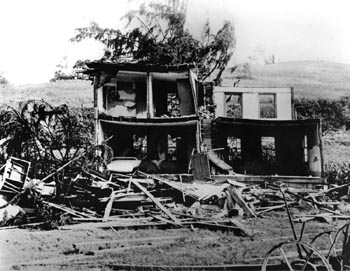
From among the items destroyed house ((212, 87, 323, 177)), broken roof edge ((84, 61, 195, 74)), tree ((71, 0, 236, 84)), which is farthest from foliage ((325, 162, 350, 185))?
tree ((71, 0, 236, 84))

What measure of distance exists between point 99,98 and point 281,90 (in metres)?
10.4

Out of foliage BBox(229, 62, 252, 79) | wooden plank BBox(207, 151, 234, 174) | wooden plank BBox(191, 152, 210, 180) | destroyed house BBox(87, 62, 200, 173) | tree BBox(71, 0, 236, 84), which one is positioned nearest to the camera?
wooden plank BBox(191, 152, 210, 180)

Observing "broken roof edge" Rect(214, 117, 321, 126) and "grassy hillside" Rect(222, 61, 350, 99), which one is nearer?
"broken roof edge" Rect(214, 117, 321, 126)

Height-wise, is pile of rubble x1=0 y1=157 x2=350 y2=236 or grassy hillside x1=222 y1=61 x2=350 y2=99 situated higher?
grassy hillside x1=222 y1=61 x2=350 y2=99

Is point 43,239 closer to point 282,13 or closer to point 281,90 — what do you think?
point 282,13

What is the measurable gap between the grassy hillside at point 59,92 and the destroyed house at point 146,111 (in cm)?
1773

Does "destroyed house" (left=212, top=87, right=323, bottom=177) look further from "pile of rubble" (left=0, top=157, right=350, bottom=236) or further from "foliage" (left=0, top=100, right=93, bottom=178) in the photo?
"foliage" (left=0, top=100, right=93, bottom=178)

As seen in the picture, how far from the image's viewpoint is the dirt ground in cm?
648

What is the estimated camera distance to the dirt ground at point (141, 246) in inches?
255

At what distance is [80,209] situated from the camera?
1065 centimetres

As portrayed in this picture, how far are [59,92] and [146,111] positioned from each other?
23616 millimetres

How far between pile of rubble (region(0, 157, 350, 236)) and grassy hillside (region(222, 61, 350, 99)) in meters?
20.8

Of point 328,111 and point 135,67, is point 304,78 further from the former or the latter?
point 135,67

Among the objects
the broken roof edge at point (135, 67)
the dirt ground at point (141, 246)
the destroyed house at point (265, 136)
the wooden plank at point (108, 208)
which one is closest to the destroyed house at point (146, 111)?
the broken roof edge at point (135, 67)
